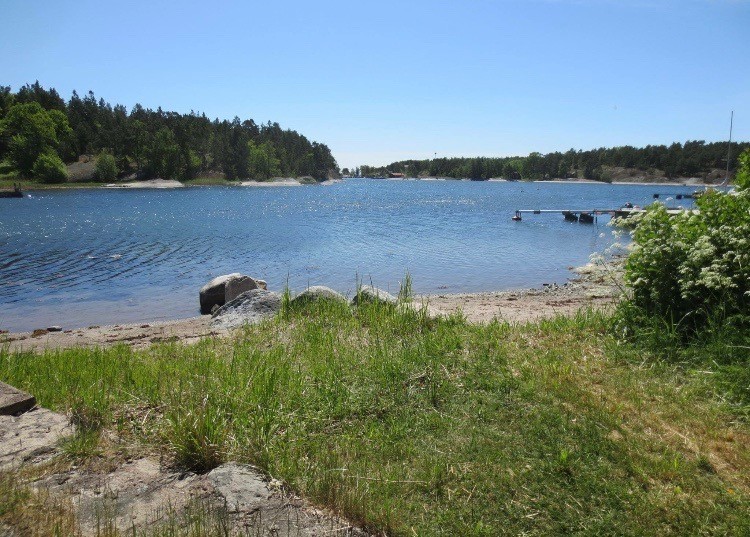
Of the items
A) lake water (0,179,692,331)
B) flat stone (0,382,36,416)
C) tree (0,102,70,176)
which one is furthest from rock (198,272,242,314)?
tree (0,102,70,176)

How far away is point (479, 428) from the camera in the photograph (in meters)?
4.93

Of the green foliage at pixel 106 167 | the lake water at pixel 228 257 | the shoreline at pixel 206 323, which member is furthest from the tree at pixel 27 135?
the shoreline at pixel 206 323

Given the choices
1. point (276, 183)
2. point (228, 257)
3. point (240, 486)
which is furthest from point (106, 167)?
point (240, 486)

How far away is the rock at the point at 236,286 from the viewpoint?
56.7 ft

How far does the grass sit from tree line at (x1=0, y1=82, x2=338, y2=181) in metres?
126

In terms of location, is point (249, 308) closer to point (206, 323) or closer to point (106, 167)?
point (206, 323)

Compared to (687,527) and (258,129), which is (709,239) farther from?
(258,129)

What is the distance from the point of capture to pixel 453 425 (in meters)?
5.02

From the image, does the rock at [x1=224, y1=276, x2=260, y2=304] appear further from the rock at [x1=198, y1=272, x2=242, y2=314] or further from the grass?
the grass

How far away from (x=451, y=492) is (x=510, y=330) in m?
4.24

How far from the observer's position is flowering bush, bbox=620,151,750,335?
626 cm

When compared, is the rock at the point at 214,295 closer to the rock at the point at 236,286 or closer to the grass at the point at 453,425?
the rock at the point at 236,286

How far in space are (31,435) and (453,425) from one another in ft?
11.8

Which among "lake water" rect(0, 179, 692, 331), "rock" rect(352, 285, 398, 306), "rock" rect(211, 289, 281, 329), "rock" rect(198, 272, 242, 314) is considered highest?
"rock" rect(352, 285, 398, 306)
